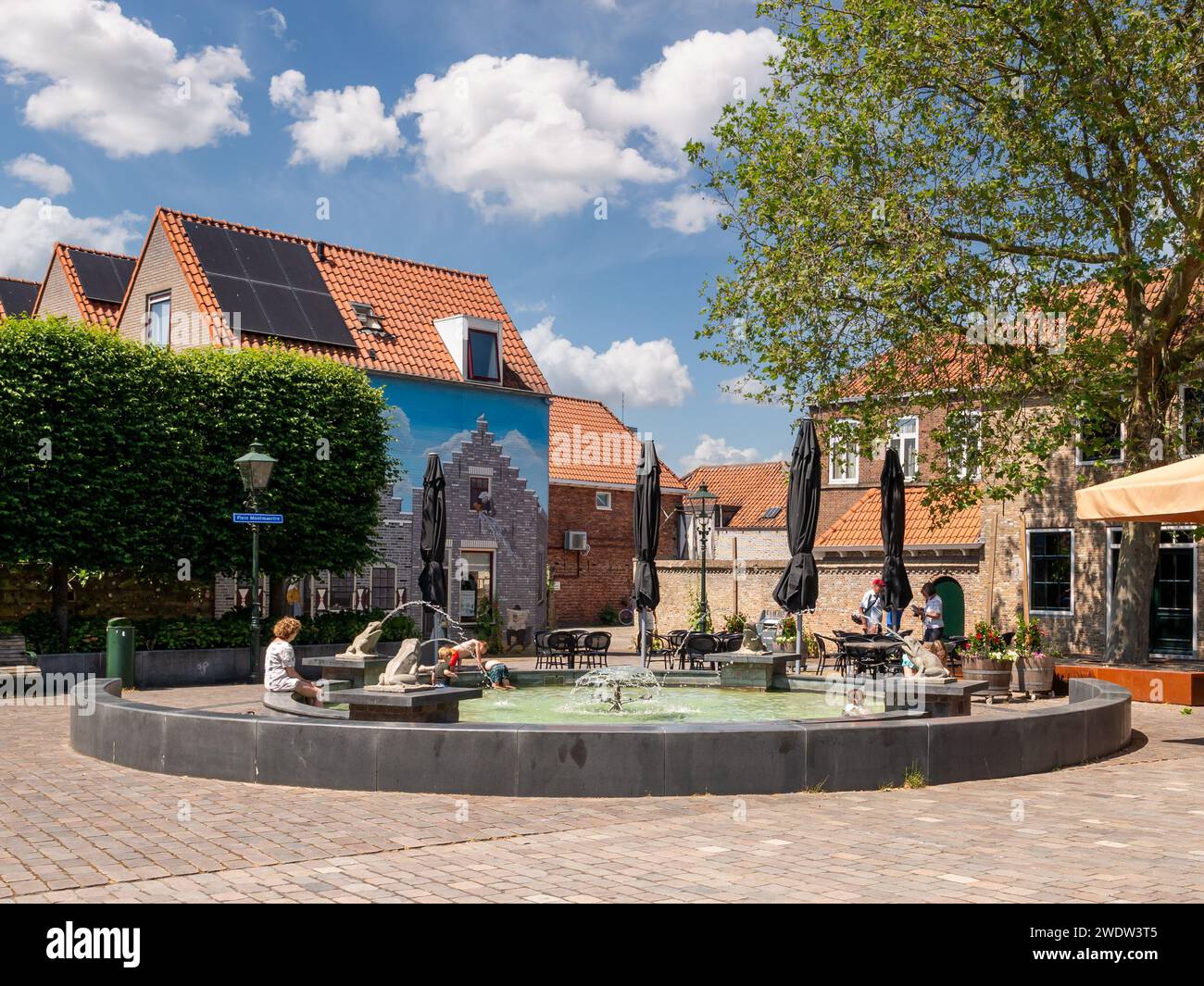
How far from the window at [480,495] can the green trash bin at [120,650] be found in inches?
532

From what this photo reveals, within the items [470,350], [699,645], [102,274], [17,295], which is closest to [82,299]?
[102,274]

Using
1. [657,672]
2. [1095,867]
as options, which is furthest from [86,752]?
[1095,867]

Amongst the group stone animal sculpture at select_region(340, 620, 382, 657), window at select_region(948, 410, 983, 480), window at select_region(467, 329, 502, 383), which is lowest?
stone animal sculpture at select_region(340, 620, 382, 657)

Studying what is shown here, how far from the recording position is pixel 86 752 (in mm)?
11594

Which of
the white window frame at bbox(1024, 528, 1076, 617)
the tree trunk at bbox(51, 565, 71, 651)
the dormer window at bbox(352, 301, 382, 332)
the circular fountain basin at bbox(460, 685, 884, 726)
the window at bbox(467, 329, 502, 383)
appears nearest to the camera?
the circular fountain basin at bbox(460, 685, 884, 726)

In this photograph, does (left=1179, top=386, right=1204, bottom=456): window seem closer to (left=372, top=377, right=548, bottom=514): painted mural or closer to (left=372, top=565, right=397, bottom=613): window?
(left=372, top=377, right=548, bottom=514): painted mural

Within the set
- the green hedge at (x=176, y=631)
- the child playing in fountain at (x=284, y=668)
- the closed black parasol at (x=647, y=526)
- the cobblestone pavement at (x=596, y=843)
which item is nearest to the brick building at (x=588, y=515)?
the green hedge at (x=176, y=631)

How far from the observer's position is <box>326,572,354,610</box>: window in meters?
27.5

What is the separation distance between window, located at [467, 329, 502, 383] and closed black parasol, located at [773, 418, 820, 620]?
15.6m

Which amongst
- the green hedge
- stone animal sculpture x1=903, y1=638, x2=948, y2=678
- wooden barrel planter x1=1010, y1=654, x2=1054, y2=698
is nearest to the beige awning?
stone animal sculpture x1=903, y1=638, x2=948, y2=678

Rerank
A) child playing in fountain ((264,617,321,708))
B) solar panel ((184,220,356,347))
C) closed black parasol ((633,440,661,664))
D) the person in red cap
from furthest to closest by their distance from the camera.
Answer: solar panel ((184,220,356,347))
the person in red cap
closed black parasol ((633,440,661,664))
child playing in fountain ((264,617,321,708))

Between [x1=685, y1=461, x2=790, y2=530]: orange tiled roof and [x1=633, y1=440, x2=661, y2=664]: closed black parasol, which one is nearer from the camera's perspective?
[x1=633, y1=440, x2=661, y2=664]: closed black parasol

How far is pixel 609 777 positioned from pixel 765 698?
5.55 meters

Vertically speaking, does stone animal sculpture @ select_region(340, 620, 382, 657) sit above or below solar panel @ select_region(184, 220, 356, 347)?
below
